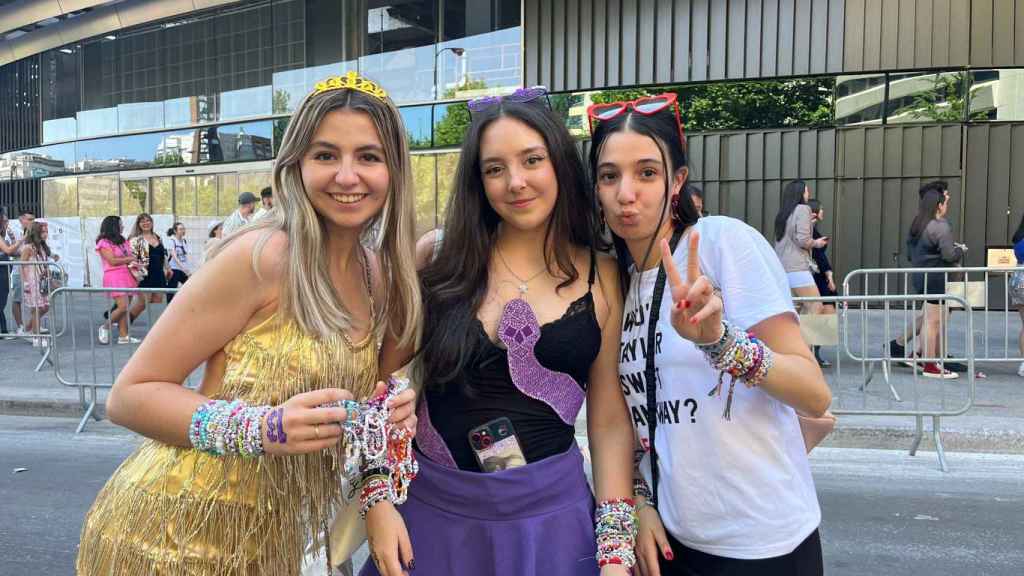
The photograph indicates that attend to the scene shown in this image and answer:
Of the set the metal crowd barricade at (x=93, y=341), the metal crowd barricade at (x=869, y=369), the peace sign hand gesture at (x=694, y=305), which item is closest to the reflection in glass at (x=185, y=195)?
the metal crowd barricade at (x=93, y=341)

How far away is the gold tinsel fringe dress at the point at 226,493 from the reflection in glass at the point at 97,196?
18851 mm

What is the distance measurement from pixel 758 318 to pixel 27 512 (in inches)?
184

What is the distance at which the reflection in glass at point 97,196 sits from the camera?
18.5 metres

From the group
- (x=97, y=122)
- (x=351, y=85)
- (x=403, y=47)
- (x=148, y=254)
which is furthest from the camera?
(x=97, y=122)

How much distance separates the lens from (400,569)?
1841 mm

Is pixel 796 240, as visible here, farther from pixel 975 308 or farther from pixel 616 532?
pixel 616 532

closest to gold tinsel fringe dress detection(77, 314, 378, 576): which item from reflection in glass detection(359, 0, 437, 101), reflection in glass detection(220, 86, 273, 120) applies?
reflection in glass detection(359, 0, 437, 101)

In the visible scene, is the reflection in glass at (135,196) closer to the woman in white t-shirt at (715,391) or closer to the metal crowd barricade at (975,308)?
the metal crowd barricade at (975,308)

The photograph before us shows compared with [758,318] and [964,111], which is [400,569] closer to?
[758,318]

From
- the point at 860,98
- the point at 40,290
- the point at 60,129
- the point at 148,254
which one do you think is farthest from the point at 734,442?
the point at 60,129

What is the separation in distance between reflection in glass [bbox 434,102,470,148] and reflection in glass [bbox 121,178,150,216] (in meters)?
7.69

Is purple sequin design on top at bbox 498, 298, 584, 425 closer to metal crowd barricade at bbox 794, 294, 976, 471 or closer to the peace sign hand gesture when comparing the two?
the peace sign hand gesture

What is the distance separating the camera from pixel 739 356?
1602mm

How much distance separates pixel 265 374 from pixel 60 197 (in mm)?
21152
